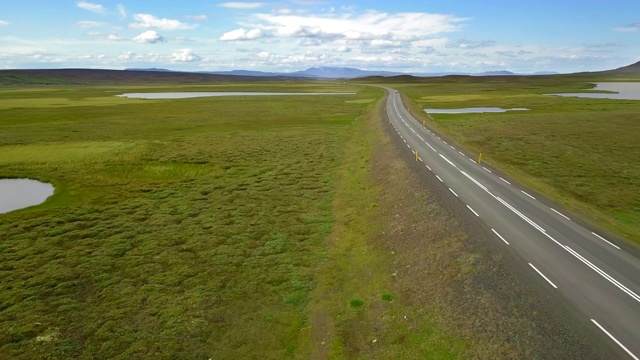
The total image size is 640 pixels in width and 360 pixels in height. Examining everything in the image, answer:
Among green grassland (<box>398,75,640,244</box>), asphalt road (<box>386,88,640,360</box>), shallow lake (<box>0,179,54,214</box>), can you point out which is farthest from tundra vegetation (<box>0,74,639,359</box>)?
asphalt road (<box>386,88,640,360</box>)

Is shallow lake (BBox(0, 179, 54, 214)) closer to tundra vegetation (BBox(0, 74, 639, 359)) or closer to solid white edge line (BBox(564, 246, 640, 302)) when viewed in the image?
tundra vegetation (BBox(0, 74, 639, 359))

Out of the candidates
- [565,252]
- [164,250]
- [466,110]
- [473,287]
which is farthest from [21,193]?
[466,110]

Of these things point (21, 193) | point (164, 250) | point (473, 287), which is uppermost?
point (473, 287)

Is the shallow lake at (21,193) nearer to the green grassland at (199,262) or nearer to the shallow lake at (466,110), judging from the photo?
the green grassland at (199,262)

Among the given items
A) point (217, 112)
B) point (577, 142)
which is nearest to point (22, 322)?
point (577, 142)

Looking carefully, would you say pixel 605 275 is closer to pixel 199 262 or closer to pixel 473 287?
pixel 473 287

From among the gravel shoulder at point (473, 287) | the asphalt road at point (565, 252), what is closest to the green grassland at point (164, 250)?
the gravel shoulder at point (473, 287)
